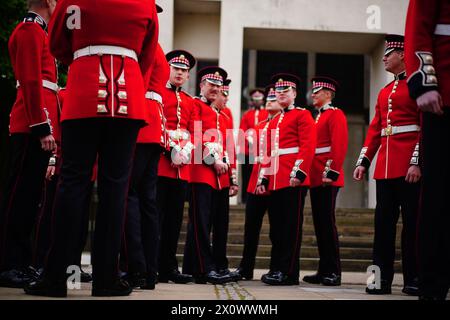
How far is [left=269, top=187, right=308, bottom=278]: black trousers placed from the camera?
618 cm

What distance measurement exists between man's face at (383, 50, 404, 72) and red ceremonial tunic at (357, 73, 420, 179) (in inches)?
3.7

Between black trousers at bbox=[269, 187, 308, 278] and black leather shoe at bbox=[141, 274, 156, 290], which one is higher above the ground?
black trousers at bbox=[269, 187, 308, 278]

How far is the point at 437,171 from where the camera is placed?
322 cm

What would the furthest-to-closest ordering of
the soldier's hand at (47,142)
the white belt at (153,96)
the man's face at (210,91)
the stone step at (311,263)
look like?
the stone step at (311,263)
the man's face at (210,91)
the white belt at (153,96)
the soldier's hand at (47,142)

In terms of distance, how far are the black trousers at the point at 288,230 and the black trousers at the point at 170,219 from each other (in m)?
1.12

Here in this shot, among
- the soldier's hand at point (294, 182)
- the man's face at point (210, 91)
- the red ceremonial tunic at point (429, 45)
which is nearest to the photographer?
the red ceremonial tunic at point (429, 45)

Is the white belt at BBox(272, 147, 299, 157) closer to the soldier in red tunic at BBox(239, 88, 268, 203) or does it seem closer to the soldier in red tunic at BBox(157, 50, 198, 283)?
the soldier in red tunic at BBox(157, 50, 198, 283)

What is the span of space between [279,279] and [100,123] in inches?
120

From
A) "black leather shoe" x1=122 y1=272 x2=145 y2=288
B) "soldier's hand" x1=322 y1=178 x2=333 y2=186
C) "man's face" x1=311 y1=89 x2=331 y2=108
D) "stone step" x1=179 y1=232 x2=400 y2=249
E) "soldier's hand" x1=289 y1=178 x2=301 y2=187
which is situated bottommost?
"stone step" x1=179 y1=232 x2=400 y2=249

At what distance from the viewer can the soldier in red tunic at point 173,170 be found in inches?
218

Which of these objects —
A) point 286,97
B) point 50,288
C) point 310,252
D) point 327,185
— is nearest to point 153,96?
point 50,288

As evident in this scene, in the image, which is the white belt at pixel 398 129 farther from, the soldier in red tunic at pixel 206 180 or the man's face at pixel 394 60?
the soldier in red tunic at pixel 206 180

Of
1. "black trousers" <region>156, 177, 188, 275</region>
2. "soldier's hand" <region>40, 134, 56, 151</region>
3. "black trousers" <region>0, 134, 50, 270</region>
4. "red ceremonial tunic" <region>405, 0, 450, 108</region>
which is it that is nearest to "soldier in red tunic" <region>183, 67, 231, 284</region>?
"black trousers" <region>156, 177, 188, 275</region>

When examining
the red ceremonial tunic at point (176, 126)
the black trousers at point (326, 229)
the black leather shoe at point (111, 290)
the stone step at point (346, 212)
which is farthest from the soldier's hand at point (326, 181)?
the stone step at point (346, 212)
